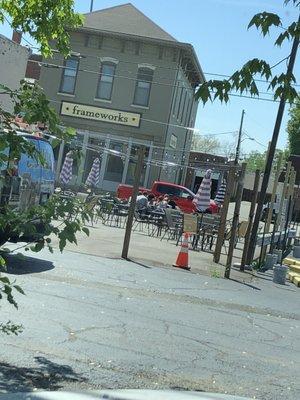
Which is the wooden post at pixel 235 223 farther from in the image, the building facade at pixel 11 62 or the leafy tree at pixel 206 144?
the leafy tree at pixel 206 144

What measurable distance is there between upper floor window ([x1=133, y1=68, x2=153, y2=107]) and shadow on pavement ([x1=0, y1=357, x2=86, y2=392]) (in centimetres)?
3142

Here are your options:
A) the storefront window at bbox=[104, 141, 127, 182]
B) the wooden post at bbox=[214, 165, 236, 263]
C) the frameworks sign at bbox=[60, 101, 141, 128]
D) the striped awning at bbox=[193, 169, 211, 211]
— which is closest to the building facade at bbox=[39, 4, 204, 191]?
the frameworks sign at bbox=[60, 101, 141, 128]

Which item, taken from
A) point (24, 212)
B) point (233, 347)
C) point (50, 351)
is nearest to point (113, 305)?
point (233, 347)

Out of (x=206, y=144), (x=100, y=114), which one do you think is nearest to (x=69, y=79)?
(x=100, y=114)

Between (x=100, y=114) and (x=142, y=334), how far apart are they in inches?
1189

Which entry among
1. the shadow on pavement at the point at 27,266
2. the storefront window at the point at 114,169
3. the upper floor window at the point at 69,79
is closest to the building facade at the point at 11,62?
the shadow on pavement at the point at 27,266

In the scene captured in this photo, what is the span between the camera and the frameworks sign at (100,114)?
119ft

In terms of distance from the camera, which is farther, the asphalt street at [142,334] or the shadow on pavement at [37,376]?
the asphalt street at [142,334]

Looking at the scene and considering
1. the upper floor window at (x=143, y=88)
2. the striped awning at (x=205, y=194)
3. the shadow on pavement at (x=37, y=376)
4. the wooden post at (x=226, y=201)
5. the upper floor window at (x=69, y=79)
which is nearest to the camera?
the shadow on pavement at (x=37, y=376)

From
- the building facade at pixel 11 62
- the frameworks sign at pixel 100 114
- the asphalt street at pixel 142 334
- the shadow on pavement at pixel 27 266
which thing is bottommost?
the shadow on pavement at pixel 27 266

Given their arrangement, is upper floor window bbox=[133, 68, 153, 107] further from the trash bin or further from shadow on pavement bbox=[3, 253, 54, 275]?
shadow on pavement bbox=[3, 253, 54, 275]

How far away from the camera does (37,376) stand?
202 inches

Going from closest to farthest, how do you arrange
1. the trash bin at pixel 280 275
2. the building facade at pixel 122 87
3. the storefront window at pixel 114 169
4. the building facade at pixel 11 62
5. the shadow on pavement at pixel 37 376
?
the shadow on pavement at pixel 37 376 → the building facade at pixel 11 62 → the trash bin at pixel 280 275 → the building facade at pixel 122 87 → the storefront window at pixel 114 169

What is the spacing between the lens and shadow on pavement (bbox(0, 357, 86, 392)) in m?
4.78
